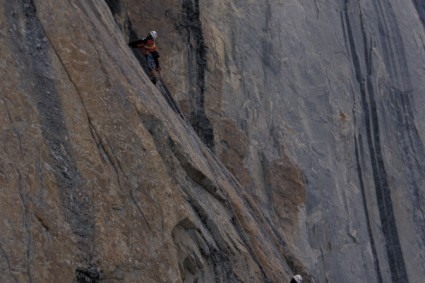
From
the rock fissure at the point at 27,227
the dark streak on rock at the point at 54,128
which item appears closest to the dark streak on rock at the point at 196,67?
the dark streak on rock at the point at 54,128

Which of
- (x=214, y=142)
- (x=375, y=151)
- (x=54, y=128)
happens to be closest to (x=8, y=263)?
(x=54, y=128)

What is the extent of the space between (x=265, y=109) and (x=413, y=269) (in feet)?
18.1

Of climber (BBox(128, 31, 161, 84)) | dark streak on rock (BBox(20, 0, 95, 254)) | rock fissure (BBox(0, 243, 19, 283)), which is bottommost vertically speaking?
rock fissure (BBox(0, 243, 19, 283))

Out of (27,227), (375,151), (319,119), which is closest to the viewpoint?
(27,227)

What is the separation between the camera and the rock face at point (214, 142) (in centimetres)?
909

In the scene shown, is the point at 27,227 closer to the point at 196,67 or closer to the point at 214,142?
the point at 214,142

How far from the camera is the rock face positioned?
9.09 m

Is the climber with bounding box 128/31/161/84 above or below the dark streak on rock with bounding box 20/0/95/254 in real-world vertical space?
above

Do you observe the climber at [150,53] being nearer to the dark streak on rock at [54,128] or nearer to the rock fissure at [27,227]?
the dark streak on rock at [54,128]

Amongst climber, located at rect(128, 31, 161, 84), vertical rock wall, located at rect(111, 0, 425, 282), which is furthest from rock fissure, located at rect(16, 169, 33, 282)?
vertical rock wall, located at rect(111, 0, 425, 282)

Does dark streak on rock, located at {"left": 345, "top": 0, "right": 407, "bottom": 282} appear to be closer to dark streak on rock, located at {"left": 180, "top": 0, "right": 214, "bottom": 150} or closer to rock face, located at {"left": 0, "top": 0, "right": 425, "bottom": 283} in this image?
rock face, located at {"left": 0, "top": 0, "right": 425, "bottom": 283}

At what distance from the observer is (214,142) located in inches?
616

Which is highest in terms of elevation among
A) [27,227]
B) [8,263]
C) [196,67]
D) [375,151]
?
[196,67]

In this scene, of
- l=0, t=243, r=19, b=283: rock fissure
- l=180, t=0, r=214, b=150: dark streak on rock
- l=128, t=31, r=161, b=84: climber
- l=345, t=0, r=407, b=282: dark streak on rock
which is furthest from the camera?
l=345, t=0, r=407, b=282: dark streak on rock
